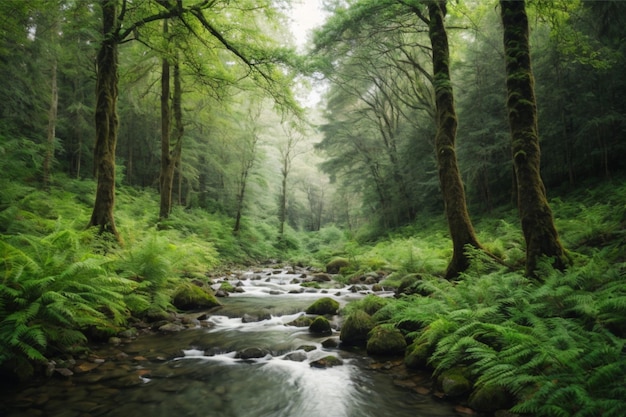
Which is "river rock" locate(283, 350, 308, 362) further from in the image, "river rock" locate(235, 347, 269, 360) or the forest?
the forest

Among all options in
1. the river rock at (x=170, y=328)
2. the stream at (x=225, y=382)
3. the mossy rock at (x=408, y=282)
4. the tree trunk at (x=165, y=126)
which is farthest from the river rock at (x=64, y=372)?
the tree trunk at (x=165, y=126)

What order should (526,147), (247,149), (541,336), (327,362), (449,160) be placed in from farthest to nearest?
(247,149) → (449,160) → (526,147) → (327,362) → (541,336)

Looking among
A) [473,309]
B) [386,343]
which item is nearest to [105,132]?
[386,343]

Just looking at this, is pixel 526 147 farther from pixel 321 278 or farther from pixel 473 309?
pixel 321 278

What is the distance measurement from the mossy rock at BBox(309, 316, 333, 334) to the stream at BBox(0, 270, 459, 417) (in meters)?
0.15

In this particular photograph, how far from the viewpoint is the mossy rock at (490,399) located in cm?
346

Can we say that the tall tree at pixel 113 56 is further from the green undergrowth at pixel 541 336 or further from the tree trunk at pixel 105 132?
the green undergrowth at pixel 541 336

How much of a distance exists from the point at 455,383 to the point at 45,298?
5423 millimetres

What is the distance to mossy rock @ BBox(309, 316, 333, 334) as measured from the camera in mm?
6895

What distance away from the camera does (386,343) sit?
216 inches

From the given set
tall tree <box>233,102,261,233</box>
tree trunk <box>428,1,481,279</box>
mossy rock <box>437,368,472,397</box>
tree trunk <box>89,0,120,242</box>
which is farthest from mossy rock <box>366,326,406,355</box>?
tall tree <box>233,102,261,233</box>

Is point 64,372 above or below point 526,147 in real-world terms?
below

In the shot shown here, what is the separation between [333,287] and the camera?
11844 millimetres

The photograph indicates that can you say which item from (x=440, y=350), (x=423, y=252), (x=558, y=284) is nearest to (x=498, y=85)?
(x=423, y=252)
